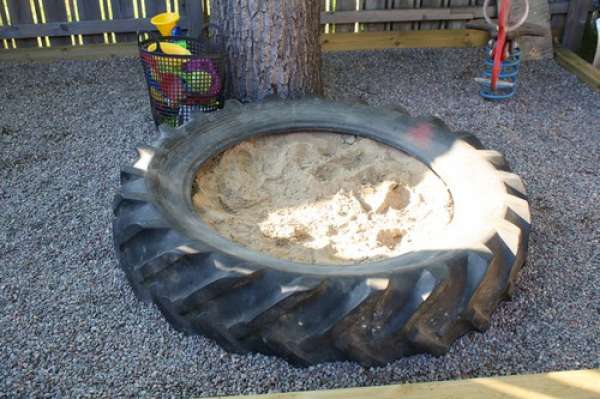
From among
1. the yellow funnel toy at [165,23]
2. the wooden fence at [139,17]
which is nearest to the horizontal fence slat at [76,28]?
the wooden fence at [139,17]

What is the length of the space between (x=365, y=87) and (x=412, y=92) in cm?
32

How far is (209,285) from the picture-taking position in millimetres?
1971

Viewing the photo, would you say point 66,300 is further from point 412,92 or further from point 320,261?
point 412,92

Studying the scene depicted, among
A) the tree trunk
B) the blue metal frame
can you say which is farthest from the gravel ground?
the tree trunk

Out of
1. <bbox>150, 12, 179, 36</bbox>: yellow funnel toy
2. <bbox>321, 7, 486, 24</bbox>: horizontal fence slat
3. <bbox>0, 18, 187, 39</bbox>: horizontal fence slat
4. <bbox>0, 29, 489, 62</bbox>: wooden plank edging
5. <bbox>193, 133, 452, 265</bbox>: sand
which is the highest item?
<bbox>150, 12, 179, 36</bbox>: yellow funnel toy

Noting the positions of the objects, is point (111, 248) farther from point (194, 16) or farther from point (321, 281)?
point (194, 16)

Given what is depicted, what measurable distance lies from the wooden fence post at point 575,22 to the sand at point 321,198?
2.89 m

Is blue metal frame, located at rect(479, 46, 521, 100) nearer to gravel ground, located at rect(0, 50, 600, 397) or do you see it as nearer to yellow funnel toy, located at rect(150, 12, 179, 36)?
gravel ground, located at rect(0, 50, 600, 397)

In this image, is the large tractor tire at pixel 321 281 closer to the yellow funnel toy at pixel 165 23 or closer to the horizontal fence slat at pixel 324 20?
the yellow funnel toy at pixel 165 23

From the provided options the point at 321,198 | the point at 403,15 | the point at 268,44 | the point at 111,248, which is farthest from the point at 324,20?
the point at 111,248

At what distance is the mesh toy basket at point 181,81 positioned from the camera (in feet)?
10.7

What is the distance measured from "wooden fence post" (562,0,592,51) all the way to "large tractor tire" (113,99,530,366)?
304 centimetres

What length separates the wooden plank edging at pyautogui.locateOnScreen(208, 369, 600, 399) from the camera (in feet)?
5.87

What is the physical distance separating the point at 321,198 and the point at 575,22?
3414mm
